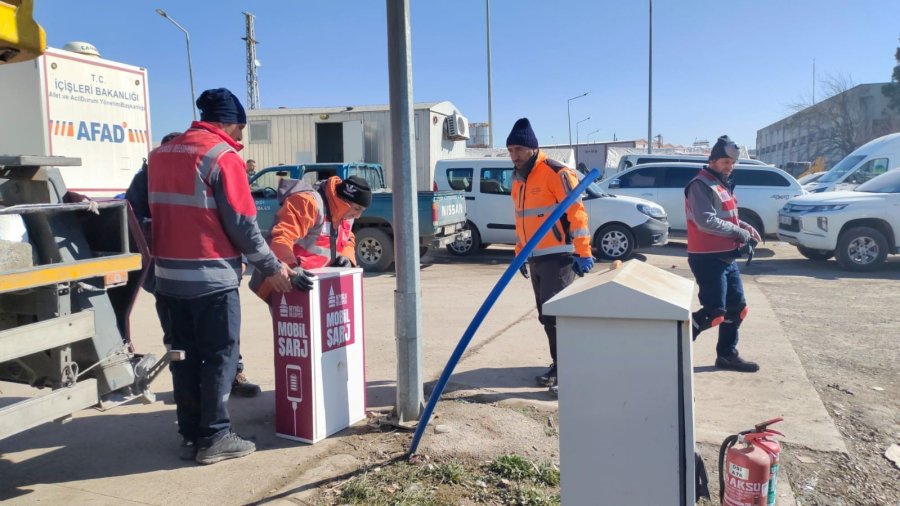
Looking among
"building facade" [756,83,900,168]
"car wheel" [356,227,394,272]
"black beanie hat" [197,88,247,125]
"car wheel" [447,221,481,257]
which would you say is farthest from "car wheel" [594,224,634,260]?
"building facade" [756,83,900,168]

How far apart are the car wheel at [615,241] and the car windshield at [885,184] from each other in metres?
4.04

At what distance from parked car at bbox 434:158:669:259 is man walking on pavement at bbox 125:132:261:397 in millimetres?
8466

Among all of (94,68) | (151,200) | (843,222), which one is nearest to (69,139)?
(94,68)

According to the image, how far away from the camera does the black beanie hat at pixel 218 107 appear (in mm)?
3758

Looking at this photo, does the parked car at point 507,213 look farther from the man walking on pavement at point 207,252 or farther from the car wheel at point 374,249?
the man walking on pavement at point 207,252

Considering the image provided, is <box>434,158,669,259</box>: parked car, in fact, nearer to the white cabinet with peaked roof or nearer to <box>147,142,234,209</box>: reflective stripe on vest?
<box>147,142,234,209</box>: reflective stripe on vest

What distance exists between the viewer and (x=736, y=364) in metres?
5.67

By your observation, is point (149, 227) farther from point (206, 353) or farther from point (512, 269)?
point (512, 269)

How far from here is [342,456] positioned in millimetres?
3885

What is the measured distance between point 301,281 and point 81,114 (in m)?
7.62

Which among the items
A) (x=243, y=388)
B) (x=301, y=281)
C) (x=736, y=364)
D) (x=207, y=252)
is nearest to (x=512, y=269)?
(x=301, y=281)

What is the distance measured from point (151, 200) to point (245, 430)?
63.3 inches

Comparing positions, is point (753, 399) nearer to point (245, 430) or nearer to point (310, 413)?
point (310, 413)

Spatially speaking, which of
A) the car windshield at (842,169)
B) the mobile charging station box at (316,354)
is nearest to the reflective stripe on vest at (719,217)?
the mobile charging station box at (316,354)
